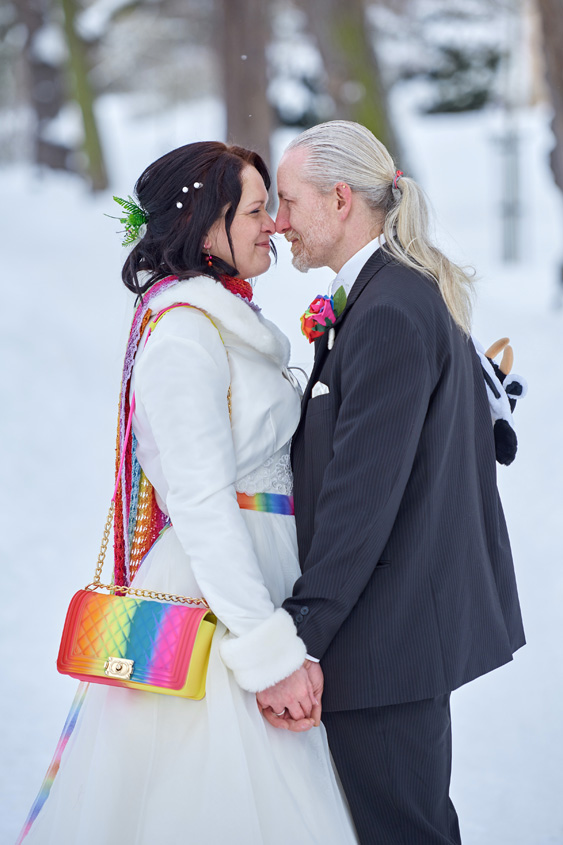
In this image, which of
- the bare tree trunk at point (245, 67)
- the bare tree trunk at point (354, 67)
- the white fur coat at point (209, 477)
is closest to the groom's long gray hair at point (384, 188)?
the white fur coat at point (209, 477)

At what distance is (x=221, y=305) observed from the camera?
2342 millimetres

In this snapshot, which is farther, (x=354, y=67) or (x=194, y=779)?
(x=354, y=67)

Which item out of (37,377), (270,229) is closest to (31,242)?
(37,377)

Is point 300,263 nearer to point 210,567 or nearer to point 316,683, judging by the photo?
point 210,567

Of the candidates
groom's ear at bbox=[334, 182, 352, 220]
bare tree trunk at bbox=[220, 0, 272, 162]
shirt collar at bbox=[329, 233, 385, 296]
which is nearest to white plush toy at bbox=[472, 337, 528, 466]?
shirt collar at bbox=[329, 233, 385, 296]

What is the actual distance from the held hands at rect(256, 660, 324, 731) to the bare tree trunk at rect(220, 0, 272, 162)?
8.57m

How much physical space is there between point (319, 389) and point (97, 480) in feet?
14.6

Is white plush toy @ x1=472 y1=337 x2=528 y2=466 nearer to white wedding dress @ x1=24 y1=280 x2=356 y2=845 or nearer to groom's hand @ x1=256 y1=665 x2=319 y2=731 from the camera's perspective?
white wedding dress @ x1=24 y1=280 x2=356 y2=845

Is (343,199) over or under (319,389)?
over

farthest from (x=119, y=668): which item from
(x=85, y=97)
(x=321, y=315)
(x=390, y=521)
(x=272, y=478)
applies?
(x=85, y=97)

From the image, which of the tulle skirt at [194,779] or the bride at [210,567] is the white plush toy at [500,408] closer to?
the bride at [210,567]

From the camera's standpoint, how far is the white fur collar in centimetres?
233

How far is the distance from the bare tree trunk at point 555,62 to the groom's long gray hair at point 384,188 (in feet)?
19.8

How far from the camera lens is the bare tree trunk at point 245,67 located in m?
10.2
